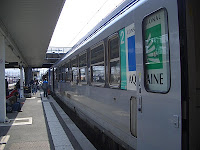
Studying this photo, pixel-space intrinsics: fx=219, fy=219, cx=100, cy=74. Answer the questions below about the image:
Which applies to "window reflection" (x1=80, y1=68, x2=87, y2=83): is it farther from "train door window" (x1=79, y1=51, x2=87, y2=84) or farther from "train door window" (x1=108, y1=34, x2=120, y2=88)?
"train door window" (x1=108, y1=34, x2=120, y2=88)

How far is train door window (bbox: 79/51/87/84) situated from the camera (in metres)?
6.57

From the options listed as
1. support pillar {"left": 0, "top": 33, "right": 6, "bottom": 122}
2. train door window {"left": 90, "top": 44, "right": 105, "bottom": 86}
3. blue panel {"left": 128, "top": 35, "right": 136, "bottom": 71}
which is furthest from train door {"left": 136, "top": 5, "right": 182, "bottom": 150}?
support pillar {"left": 0, "top": 33, "right": 6, "bottom": 122}

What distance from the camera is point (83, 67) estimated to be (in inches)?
268

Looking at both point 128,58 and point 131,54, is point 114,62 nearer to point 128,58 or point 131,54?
point 128,58

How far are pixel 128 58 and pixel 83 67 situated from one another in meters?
3.38

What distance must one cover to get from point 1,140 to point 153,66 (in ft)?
15.5

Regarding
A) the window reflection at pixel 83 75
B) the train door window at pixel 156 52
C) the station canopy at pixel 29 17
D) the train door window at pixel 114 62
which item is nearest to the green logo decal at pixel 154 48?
the train door window at pixel 156 52

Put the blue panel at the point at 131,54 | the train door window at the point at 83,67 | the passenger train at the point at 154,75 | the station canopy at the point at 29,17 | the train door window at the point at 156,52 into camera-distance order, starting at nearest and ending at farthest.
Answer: the passenger train at the point at 154,75, the train door window at the point at 156,52, the blue panel at the point at 131,54, the station canopy at the point at 29,17, the train door window at the point at 83,67

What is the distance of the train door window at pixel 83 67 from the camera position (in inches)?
259

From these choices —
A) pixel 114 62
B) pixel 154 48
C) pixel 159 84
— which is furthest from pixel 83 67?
pixel 159 84

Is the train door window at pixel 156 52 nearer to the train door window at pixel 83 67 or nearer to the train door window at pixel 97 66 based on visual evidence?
the train door window at pixel 97 66

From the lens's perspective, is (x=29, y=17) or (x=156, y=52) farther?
Answer: (x=29, y=17)

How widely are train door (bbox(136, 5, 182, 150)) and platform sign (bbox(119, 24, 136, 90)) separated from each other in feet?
0.92

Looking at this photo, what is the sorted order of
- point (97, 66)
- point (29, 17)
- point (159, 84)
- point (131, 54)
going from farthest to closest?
point (29, 17), point (97, 66), point (131, 54), point (159, 84)
